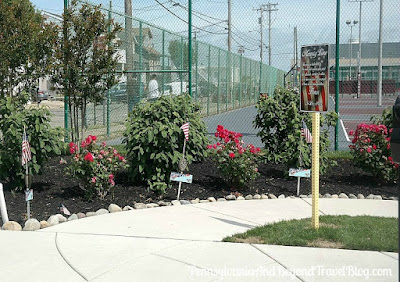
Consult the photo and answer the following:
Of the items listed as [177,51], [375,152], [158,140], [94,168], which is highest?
[177,51]

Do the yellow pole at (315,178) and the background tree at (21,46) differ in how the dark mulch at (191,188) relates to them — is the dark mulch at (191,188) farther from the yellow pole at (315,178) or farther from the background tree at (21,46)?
the yellow pole at (315,178)

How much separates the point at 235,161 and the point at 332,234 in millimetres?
2845

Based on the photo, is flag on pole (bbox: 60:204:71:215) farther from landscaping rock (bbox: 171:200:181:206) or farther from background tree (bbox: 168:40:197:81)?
background tree (bbox: 168:40:197:81)

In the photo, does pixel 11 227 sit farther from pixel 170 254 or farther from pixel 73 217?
pixel 170 254

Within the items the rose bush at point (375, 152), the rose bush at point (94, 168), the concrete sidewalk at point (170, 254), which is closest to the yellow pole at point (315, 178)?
the concrete sidewalk at point (170, 254)

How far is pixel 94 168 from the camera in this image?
27.0 feet

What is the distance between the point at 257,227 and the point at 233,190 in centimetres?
244

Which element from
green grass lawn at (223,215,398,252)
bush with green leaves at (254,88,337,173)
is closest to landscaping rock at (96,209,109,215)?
green grass lawn at (223,215,398,252)

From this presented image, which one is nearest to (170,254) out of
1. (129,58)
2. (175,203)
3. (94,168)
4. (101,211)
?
(101,211)

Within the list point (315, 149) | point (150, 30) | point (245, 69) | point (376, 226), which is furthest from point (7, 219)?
point (245, 69)

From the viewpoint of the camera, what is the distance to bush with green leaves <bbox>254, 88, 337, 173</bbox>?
9656 mm

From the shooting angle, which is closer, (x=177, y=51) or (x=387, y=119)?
(x=387, y=119)

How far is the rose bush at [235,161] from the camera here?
886 cm

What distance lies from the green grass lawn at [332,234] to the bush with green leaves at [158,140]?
8.38 feet
